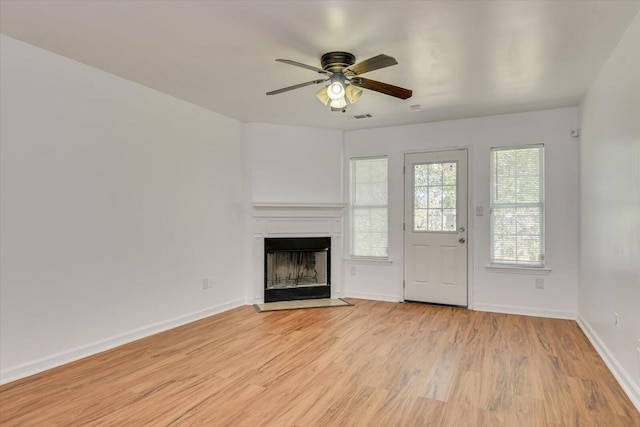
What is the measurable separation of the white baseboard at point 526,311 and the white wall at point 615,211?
47 centimetres

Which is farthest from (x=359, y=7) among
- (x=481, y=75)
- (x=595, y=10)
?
(x=481, y=75)

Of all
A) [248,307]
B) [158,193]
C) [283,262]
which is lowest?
[248,307]

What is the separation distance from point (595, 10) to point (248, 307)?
449 centimetres

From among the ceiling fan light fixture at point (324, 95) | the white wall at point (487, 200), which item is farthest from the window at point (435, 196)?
the ceiling fan light fixture at point (324, 95)

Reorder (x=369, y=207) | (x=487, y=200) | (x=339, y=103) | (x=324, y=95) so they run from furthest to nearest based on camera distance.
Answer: (x=369, y=207) < (x=487, y=200) < (x=324, y=95) < (x=339, y=103)

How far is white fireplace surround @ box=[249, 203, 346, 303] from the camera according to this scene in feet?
16.9

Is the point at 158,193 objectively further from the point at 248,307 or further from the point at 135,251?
the point at 248,307

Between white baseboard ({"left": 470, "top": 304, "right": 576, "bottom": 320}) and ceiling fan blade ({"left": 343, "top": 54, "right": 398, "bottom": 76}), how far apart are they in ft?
11.3

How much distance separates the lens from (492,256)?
188 inches

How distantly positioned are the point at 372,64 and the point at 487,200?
9.61 ft

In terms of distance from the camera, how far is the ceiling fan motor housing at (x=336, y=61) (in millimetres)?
2863

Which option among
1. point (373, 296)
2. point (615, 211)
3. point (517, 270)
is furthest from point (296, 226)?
point (615, 211)

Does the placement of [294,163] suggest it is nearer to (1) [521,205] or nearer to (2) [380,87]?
(2) [380,87]

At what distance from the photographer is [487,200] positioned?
188 inches
